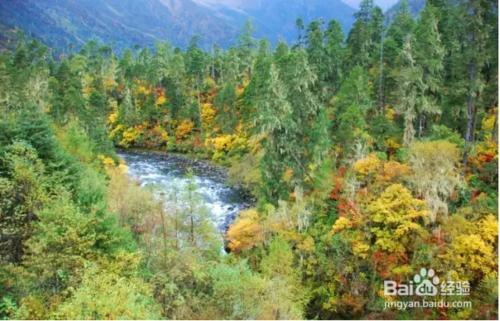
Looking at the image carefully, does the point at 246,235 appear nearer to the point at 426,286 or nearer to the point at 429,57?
the point at 426,286


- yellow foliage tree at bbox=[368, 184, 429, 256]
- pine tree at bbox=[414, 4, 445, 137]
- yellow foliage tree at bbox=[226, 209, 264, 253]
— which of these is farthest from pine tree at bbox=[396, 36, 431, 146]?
yellow foliage tree at bbox=[226, 209, 264, 253]

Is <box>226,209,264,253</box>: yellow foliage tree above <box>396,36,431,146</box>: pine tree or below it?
below

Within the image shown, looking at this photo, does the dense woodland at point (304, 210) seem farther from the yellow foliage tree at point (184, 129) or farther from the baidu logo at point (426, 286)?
the yellow foliage tree at point (184, 129)

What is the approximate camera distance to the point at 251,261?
113 ft

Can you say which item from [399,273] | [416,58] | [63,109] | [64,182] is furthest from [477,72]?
[63,109]

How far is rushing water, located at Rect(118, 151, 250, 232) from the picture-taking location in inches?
1834

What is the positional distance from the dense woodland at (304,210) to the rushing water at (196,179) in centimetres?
294

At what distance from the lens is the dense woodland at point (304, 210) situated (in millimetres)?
20641

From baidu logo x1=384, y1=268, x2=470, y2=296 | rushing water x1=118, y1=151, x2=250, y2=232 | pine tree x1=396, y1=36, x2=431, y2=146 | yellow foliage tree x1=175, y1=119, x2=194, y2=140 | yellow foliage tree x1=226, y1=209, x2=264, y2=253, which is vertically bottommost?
baidu logo x1=384, y1=268, x2=470, y2=296

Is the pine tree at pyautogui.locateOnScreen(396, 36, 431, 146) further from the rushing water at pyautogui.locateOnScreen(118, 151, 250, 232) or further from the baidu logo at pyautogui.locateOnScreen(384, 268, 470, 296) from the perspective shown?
the rushing water at pyautogui.locateOnScreen(118, 151, 250, 232)

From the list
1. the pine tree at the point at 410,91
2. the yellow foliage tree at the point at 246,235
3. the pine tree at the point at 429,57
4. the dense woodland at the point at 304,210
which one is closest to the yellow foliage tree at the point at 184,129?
the dense woodland at the point at 304,210

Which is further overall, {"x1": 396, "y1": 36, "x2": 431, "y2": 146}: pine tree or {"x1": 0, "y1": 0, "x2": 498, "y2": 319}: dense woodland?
{"x1": 396, "y1": 36, "x2": 431, "y2": 146}: pine tree

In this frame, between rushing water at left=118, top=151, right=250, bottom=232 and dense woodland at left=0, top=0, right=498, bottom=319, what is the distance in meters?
2.94

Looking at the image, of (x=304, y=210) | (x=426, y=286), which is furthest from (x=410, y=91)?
(x=426, y=286)
